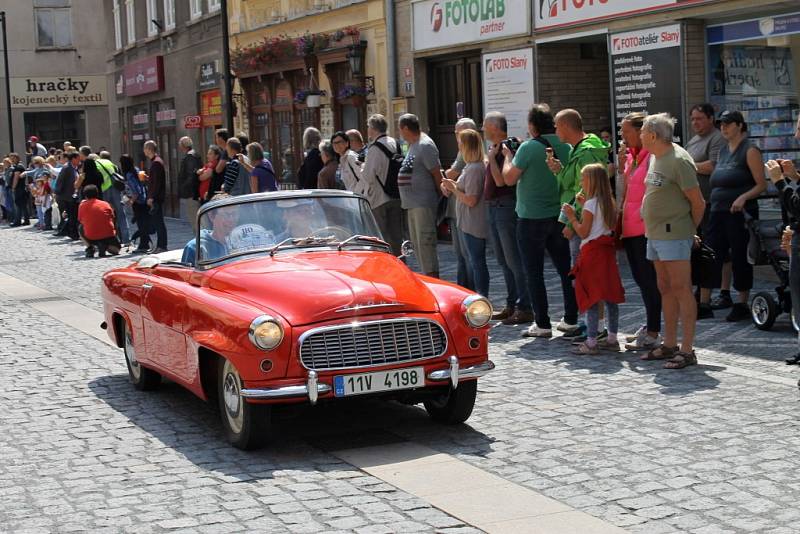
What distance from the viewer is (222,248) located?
8.66 meters

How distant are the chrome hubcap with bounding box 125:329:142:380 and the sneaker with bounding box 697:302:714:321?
508cm

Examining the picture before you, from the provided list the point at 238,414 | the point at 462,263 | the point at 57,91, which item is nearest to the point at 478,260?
the point at 462,263

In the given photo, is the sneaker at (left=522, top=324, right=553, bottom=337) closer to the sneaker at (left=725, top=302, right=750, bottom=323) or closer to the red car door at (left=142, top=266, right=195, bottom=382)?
the sneaker at (left=725, top=302, right=750, bottom=323)

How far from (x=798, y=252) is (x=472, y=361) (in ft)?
9.35

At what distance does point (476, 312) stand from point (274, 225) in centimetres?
165

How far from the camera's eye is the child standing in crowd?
10.3m

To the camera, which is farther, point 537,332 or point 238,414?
point 537,332

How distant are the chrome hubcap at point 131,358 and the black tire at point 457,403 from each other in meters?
2.61

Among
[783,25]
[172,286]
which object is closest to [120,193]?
[783,25]

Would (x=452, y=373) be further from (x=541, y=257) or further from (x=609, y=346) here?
(x=541, y=257)

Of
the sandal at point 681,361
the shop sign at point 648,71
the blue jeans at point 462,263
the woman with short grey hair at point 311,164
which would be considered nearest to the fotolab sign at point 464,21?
the shop sign at point 648,71

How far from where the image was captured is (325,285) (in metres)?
7.77

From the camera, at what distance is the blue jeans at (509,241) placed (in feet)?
39.0

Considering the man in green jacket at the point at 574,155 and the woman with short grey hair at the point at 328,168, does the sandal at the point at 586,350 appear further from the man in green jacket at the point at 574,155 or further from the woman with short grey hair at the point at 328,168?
the woman with short grey hair at the point at 328,168
